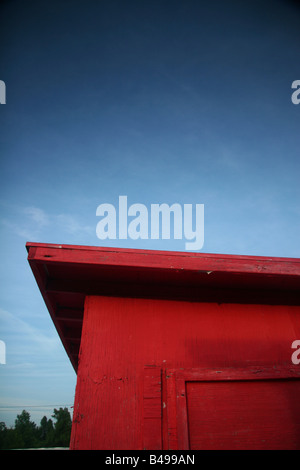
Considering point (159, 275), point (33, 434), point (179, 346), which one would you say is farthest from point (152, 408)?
point (33, 434)

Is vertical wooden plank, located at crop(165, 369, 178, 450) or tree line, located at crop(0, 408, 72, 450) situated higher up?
vertical wooden plank, located at crop(165, 369, 178, 450)

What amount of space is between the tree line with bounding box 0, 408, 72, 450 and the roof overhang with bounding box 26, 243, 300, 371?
43.8 m

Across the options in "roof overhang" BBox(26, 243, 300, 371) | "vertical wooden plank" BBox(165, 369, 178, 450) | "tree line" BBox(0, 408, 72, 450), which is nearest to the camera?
"vertical wooden plank" BBox(165, 369, 178, 450)

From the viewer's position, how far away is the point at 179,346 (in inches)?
114

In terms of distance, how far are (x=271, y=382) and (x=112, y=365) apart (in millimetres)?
1608

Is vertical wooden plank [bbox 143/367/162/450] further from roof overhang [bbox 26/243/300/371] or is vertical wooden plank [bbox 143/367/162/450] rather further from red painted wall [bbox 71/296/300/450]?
roof overhang [bbox 26/243/300/371]

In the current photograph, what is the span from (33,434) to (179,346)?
56.4 metres

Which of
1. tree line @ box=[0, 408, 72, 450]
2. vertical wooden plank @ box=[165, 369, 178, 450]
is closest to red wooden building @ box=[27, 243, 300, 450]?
vertical wooden plank @ box=[165, 369, 178, 450]

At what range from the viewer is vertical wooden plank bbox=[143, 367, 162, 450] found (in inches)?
94.7

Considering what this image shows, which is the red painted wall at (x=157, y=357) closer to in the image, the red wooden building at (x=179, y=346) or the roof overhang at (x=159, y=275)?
the red wooden building at (x=179, y=346)

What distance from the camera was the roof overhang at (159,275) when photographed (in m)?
2.88

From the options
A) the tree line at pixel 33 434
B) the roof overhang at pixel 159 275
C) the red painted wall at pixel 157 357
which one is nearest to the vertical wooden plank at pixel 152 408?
the red painted wall at pixel 157 357
